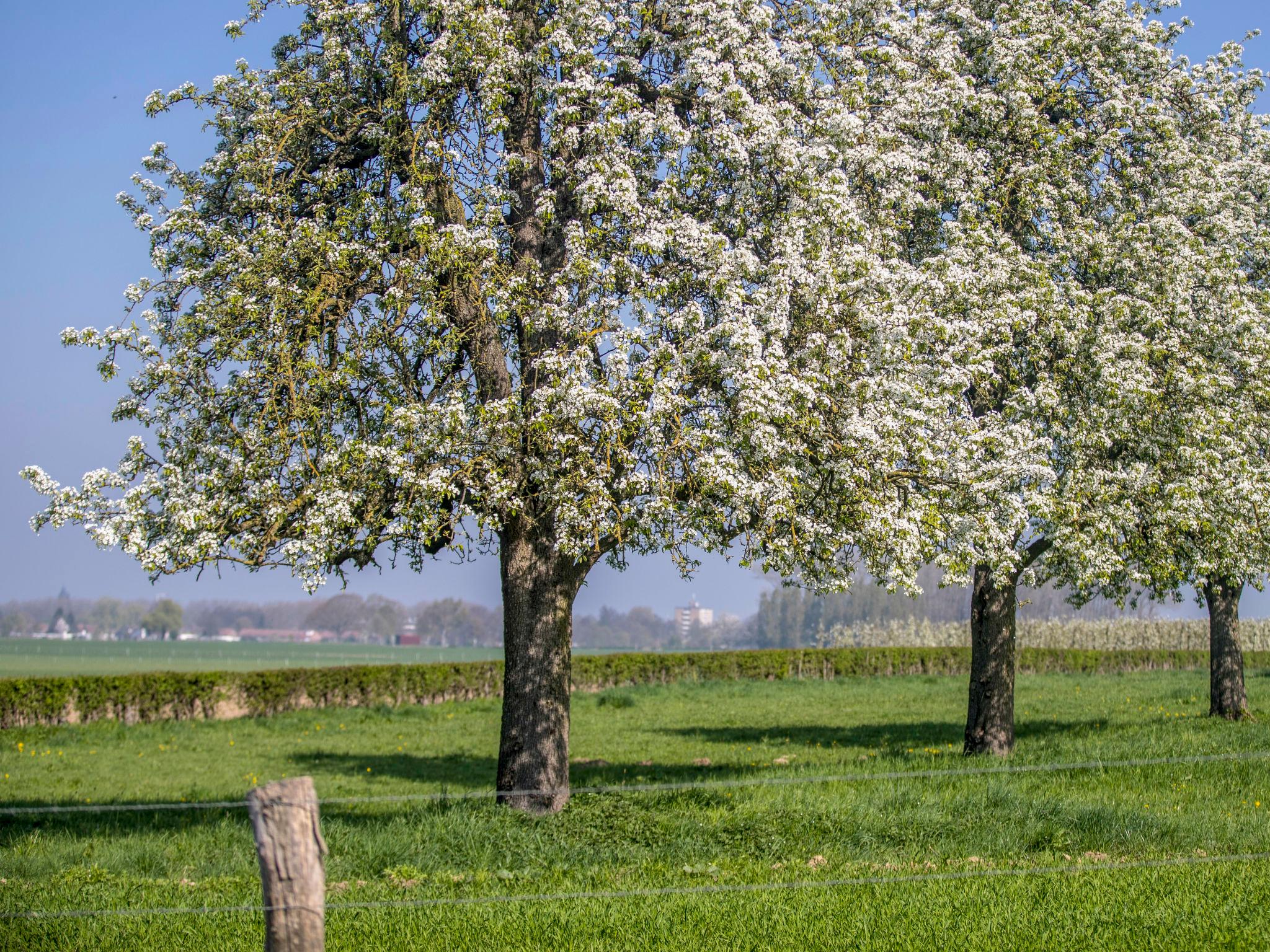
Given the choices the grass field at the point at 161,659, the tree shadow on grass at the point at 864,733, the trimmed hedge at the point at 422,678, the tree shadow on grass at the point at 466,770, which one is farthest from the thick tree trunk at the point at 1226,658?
the grass field at the point at 161,659

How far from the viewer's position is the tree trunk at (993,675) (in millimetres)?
18375

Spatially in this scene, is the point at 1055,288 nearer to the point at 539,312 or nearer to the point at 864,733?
the point at 539,312

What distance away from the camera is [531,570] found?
13898mm

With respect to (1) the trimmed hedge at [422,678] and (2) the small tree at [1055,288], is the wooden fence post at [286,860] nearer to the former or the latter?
(2) the small tree at [1055,288]

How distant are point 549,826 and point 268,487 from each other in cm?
483

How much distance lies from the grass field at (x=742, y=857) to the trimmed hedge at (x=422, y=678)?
10.9 m

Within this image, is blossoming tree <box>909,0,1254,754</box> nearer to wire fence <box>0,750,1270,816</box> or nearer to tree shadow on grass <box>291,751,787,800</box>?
wire fence <box>0,750,1270,816</box>

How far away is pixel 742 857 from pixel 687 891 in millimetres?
2051

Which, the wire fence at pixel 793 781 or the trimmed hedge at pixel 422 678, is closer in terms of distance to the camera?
the wire fence at pixel 793 781

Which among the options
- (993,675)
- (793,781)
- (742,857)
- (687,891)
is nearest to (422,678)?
(993,675)

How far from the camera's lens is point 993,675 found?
729 inches

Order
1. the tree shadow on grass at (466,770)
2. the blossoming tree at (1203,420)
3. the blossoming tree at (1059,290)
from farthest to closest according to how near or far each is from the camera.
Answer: the tree shadow on grass at (466,770)
the blossoming tree at (1203,420)
the blossoming tree at (1059,290)

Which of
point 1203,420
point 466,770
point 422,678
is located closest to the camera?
point 1203,420

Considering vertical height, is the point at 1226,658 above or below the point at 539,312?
below
